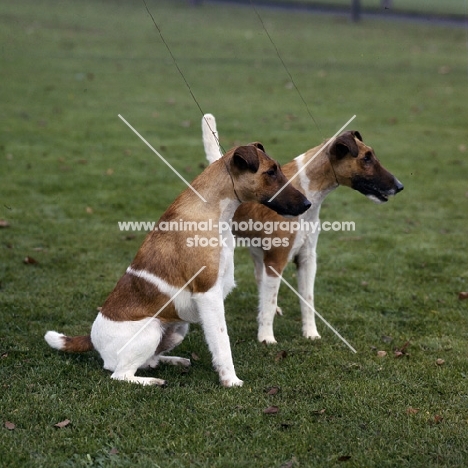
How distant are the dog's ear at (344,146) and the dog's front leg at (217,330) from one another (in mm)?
1445

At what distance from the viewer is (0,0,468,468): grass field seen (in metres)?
4.75

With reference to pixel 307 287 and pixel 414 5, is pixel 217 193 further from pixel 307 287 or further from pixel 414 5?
pixel 414 5

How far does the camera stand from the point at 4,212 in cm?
960

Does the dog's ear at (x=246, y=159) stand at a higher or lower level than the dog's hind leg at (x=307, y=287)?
higher

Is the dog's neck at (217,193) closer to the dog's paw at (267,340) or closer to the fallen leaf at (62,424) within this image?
the dog's paw at (267,340)

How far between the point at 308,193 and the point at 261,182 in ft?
2.68

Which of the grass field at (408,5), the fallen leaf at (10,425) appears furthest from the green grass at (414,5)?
the fallen leaf at (10,425)

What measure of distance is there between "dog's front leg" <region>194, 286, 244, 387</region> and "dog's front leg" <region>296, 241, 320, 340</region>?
128cm

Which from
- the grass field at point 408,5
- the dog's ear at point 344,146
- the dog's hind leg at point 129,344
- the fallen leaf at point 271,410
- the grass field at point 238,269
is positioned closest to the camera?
the grass field at point 238,269

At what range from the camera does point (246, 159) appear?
5234 millimetres

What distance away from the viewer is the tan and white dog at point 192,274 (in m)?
5.34

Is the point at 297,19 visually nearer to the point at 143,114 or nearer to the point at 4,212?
the point at 143,114

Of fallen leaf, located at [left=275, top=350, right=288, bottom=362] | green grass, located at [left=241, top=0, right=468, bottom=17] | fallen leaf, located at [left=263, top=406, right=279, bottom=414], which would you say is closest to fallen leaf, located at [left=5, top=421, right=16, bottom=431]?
fallen leaf, located at [left=263, top=406, right=279, bottom=414]

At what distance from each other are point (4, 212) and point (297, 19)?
75.0 ft
